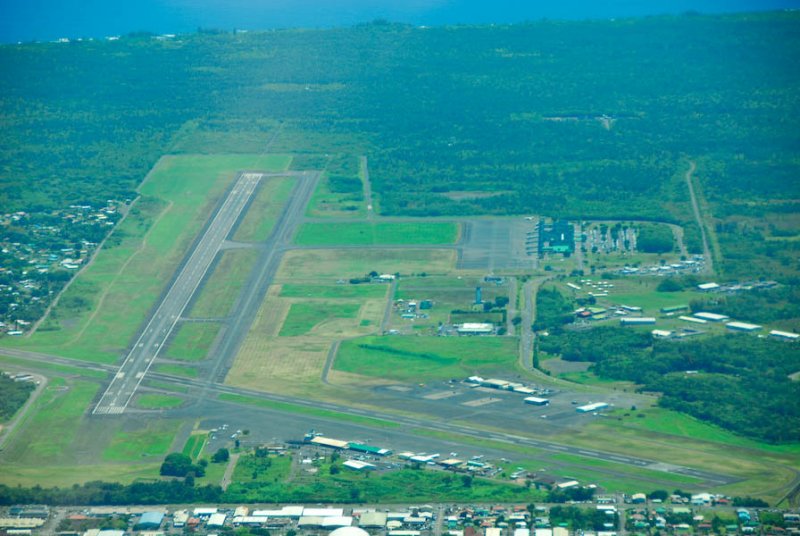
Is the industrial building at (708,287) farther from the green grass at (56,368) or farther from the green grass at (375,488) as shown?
the green grass at (56,368)

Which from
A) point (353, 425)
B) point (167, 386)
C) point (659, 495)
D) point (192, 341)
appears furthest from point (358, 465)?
point (192, 341)

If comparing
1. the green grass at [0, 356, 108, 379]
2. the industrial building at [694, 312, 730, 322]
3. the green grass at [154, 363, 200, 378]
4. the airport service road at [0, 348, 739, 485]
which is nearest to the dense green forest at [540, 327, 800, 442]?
the industrial building at [694, 312, 730, 322]

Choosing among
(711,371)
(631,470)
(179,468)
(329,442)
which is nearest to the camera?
(631,470)

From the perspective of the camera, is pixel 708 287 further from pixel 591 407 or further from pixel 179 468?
pixel 179 468

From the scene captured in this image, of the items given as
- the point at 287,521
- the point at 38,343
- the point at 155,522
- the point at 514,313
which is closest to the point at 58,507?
the point at 155,522

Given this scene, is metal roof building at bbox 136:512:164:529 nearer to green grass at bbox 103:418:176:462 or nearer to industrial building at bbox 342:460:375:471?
green grass at bbox 103:418:176:462

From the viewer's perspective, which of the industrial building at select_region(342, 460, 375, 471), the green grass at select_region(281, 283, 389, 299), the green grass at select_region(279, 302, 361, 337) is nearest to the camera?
the industrial building at select_region(342, 460, 375, 471)

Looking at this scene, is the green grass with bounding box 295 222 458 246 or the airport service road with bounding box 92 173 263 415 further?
the green grass with bounding box 295 222 458 246
